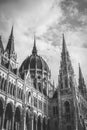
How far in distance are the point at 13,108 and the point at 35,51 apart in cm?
4628

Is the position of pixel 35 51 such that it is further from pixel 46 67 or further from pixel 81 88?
pixel 81 88

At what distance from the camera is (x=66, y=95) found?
188ft

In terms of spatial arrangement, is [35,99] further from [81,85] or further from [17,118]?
[81,85]

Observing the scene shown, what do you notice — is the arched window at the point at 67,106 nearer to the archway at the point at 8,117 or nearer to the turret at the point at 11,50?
the archway at the point at 8,117

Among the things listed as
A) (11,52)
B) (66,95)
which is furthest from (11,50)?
(66,95)

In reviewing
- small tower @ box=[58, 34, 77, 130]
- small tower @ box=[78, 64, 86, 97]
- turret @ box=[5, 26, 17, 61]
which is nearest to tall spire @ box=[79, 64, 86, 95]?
small tower @ box=[78, 64, 86, 97]

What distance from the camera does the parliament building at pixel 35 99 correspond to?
3936 cm

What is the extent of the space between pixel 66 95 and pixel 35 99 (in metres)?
Answer: 11.8

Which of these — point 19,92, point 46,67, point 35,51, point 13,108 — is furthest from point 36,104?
point 35,51

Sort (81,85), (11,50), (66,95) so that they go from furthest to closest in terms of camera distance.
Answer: (81,85), (11,50), (66,95)

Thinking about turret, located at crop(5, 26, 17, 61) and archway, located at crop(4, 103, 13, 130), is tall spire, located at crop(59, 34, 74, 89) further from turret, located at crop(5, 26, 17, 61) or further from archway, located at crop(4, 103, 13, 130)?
archway, located at crop(4, 103, 13, 130)

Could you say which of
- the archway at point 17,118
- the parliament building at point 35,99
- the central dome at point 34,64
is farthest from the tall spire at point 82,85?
the archway at point 17,118

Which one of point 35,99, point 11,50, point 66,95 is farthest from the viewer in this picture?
point 11,50

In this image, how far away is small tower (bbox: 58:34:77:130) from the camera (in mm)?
52469
